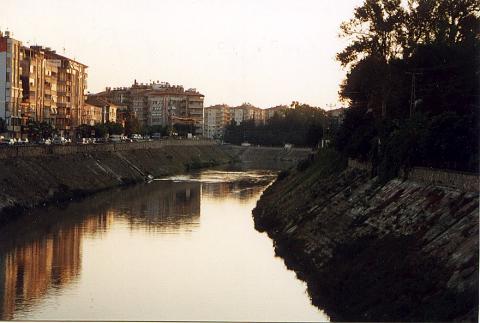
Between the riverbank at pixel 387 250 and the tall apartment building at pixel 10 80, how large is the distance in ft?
119

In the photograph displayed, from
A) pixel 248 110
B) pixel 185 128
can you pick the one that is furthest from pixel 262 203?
pixel 248 110

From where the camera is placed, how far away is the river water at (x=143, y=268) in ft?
64.6

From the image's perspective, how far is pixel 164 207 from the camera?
144 ft

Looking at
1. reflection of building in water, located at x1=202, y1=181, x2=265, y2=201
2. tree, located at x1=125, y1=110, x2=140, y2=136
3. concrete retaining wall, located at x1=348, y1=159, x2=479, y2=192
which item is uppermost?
tree, located at x1=125, y1=110, x2=140, y2=136

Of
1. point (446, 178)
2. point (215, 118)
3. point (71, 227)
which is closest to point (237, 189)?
point (71, 227)

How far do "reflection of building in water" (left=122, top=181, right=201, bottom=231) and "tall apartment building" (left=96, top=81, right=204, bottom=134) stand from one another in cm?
8770

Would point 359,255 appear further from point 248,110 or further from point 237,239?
point 248,110

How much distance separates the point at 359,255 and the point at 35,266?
34.3 ft

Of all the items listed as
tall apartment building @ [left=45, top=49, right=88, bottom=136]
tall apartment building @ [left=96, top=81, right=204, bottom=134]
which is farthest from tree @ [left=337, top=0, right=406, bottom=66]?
tall apartment building @ [left=96, top=81, right=204, bottom=134]

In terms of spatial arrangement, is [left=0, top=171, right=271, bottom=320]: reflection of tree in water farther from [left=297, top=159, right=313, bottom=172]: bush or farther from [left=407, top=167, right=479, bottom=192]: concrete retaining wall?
[left=407, top=167, right=479, bottom=192]: concrete retaining wall

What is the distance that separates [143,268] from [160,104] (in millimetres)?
122965

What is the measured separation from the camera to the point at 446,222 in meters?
18.8

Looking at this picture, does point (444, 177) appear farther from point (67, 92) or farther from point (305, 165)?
point (67, 92)

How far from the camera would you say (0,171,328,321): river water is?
19.7 m
